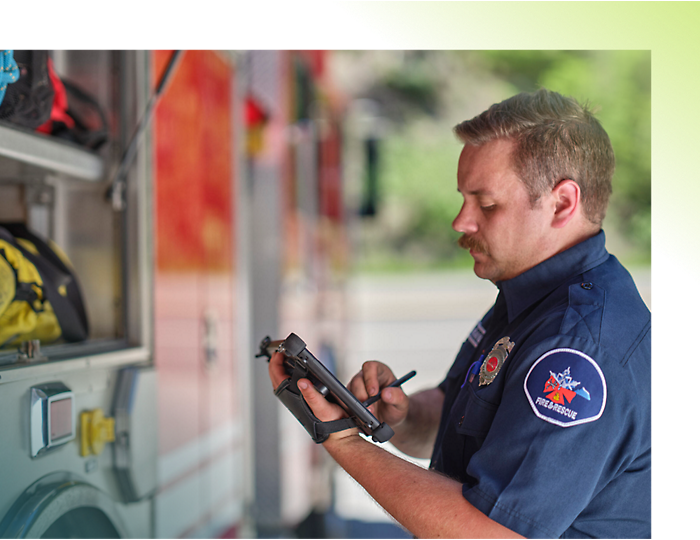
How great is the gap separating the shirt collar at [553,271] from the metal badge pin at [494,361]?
13cm

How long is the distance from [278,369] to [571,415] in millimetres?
626

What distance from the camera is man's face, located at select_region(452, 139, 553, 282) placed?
142cm

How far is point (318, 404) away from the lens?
1321 mm

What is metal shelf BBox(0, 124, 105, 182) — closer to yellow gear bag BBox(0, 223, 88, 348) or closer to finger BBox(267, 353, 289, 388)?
yellow gear bag BBox(0, 223, 88, 348)

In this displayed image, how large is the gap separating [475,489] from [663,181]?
0.73 m

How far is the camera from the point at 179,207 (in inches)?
97.9

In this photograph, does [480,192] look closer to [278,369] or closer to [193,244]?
[278,369]

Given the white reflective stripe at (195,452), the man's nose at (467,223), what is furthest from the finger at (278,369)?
the white reflective stripe at (195,452)

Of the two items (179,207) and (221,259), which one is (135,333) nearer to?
(179,207)

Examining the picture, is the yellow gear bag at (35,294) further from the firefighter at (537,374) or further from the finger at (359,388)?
the finger at (359,388)

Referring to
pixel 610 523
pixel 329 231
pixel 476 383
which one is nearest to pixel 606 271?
pixel 476 383

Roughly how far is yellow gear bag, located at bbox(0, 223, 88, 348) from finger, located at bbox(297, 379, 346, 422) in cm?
78

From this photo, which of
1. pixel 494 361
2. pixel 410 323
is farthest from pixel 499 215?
pixel 410 323

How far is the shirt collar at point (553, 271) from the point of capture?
1.42m
